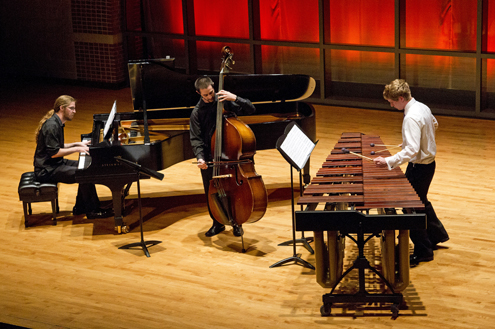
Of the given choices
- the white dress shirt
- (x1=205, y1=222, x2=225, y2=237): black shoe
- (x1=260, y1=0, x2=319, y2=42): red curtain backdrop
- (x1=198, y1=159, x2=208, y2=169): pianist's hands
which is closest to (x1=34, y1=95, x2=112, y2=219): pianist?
(x1=198, y1=159, x2=208, y2=169): pianist's hands

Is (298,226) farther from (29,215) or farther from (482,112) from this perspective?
(482,112)

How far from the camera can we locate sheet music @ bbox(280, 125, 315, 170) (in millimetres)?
4617

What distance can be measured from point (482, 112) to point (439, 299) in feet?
17.3

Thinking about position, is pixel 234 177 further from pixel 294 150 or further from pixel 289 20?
pixel 289 20

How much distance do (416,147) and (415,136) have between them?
80 millimetres

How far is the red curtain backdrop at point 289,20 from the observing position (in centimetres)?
1056

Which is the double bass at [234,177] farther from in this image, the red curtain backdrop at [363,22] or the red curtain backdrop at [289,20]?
the red curtain backdrop at [289,20]

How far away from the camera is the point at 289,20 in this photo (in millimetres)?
10812

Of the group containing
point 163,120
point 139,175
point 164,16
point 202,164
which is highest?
point 164,16

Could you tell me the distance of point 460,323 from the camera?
13.6 ft

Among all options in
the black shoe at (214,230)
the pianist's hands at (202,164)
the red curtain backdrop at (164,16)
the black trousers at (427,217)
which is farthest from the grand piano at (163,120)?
the red curtain backdrop at (164,16)

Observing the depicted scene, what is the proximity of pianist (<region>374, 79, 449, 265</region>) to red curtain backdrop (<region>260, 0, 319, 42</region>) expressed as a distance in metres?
6.02

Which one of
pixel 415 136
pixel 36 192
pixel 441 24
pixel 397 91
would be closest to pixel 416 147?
pixel 415 136

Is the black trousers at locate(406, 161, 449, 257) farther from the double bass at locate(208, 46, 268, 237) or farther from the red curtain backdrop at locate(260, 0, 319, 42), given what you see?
the red curtain backdrop at locate(260, 0, 319, 42)
